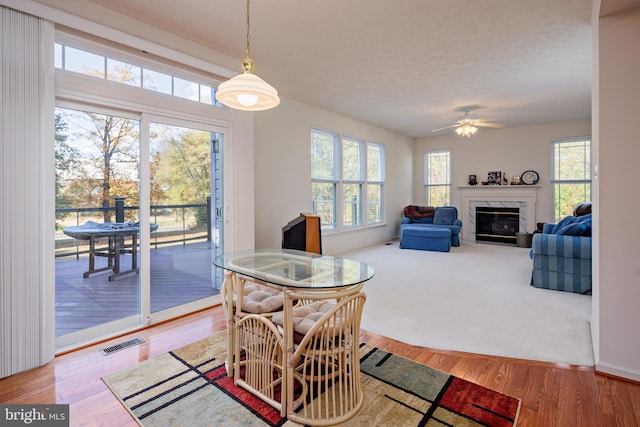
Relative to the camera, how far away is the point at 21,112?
220 cm

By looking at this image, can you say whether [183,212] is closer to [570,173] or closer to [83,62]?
[83,62]

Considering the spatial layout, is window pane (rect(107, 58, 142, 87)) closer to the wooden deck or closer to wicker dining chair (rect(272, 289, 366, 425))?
the wooden deck

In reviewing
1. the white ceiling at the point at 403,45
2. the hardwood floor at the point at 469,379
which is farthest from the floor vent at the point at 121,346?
the white ceiling at the point at 403,45

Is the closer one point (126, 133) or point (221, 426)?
point (221, 426)

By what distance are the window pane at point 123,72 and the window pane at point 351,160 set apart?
400 cm

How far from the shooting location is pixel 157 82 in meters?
3.03

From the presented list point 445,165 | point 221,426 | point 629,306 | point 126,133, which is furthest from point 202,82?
point 445,165

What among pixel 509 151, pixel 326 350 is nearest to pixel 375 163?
pixel 509 151

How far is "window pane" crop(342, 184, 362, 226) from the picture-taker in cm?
644

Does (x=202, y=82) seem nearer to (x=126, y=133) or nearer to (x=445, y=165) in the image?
(x=126, y=133)

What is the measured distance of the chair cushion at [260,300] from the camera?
2.02m

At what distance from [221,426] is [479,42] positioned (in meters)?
3.88

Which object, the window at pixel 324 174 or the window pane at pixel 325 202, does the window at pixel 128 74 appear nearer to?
the window at pixel 324 174

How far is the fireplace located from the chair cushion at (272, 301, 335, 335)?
270 inches
